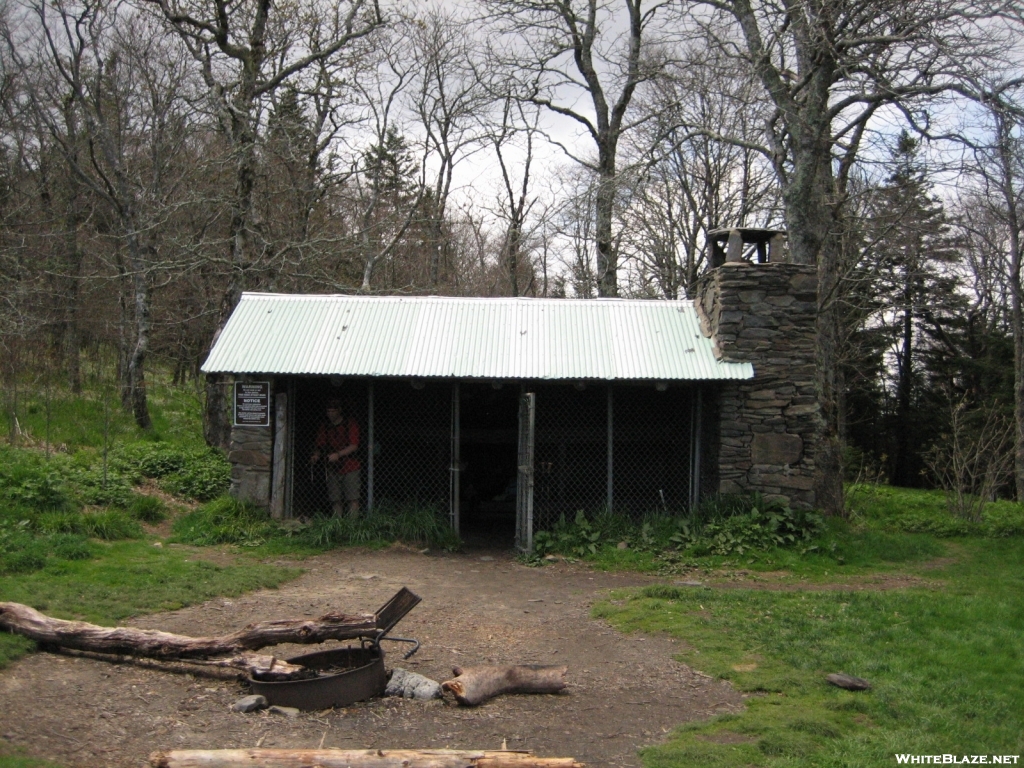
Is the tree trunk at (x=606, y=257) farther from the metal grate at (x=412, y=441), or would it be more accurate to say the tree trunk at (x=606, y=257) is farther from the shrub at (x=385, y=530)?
the shrub at (x=385, y=530)

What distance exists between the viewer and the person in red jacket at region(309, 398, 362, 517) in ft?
36.9

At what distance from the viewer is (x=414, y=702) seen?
5.54 meters

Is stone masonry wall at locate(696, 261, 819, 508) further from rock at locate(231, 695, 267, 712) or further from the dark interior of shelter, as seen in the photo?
rock at locate(231, 695, 267, 712)

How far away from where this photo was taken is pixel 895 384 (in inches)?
1219

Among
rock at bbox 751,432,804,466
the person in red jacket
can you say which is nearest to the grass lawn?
the person in red jacket

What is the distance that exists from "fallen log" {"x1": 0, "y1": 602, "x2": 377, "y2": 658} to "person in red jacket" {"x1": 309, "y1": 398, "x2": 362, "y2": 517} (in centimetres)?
530

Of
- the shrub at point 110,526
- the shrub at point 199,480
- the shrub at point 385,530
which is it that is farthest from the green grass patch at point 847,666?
the shrub at point 199,480

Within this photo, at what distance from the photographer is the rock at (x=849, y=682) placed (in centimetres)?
591

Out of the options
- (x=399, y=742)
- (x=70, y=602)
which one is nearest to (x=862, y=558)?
(x=399, y=742)

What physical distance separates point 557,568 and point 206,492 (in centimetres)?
552

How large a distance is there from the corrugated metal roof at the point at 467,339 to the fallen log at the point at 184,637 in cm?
507

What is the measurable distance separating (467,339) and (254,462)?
3.08m

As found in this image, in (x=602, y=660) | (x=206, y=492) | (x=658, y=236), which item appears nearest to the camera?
(x=602, y=660)

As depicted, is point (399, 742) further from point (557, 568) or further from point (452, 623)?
point (557, 568)
